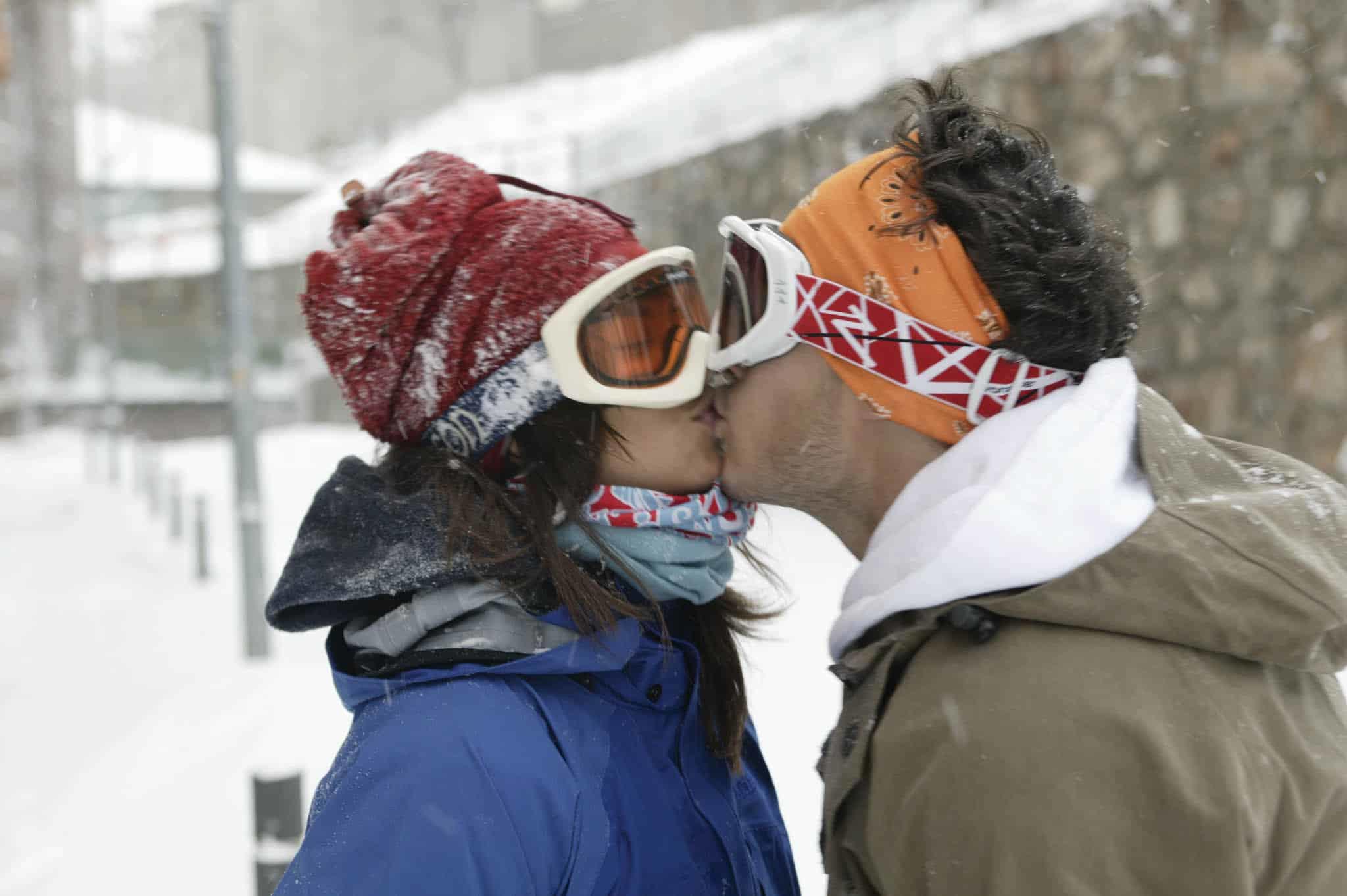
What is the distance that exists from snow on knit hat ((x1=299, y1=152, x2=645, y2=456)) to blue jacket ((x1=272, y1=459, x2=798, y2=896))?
0.17 metres

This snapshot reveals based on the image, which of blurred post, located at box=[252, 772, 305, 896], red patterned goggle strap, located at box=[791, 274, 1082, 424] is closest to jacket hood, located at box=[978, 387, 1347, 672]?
red patterned goggle strap, located at box=[791, 274, 1082, 424]

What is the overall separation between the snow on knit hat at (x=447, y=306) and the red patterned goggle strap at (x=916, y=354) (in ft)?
1.17

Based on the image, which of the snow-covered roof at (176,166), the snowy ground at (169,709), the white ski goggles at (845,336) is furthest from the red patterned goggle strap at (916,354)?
the snow-covered roof at (176,166)

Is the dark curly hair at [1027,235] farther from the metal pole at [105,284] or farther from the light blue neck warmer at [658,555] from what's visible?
the metal pole at [105,284]

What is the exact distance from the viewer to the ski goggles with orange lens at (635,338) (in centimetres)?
179

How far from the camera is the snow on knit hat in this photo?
1.74m

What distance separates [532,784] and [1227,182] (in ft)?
17.0

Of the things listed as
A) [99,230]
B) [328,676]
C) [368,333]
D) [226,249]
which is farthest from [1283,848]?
[99,230]

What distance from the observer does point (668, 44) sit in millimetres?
30234

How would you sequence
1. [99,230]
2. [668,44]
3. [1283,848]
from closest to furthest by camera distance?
[1283,848] < [99,230] < [668,44]

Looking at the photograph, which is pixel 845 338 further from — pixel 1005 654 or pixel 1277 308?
pixel 1277 308

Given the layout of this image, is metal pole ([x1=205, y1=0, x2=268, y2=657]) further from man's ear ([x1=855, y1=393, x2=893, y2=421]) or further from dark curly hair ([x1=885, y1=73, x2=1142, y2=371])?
dark curly hair ([x1=885, y1=73, x2=1142, y2=371])

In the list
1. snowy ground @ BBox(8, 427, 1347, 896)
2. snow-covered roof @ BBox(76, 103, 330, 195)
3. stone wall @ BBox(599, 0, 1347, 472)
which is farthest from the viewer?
snow-covered roof @ BBox(76, 103, 330, 195)

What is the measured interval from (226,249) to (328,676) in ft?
8.54
